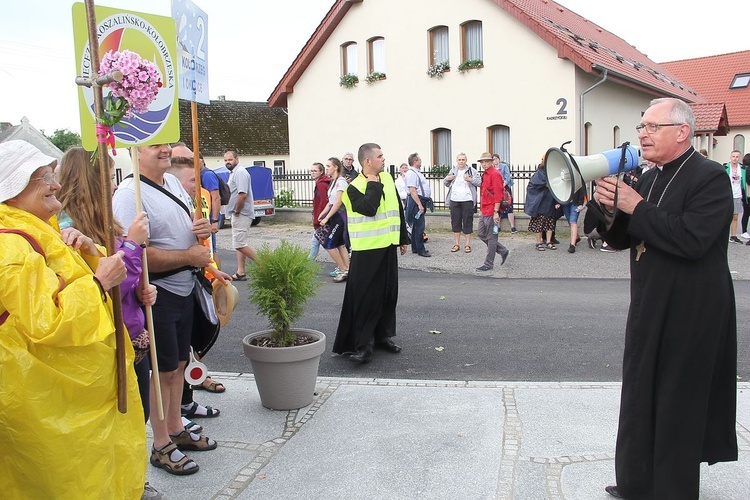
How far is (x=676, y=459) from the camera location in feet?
10.7

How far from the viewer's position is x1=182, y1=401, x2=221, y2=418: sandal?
4.87 m

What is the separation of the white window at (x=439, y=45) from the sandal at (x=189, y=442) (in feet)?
62.1

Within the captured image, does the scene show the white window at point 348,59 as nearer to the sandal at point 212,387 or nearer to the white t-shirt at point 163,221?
the sandal at point 212,387

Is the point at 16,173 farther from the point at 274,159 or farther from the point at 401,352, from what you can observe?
the point at 274,159

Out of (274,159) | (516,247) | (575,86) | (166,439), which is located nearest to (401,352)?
(166,439)

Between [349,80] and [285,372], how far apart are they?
19944mm

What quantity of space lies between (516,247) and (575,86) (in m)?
7.13

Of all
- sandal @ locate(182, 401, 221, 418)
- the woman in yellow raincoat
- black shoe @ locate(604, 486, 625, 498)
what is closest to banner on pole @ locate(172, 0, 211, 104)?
the woman in yellow raincoat

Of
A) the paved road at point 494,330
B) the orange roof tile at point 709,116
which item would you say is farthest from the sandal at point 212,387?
the orange roof tile at point 709,116

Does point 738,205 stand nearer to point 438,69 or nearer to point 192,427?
point 438,69

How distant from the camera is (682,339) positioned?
3285 millimetres

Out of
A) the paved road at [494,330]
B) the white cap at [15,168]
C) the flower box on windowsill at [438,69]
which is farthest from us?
the flower box on windowsill at [438,69]

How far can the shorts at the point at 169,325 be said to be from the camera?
393cm

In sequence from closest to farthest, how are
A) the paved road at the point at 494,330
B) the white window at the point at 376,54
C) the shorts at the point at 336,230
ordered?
the paved road at the point at 494,330, the shorts at the point at 336,230, the white window at the point at 376,54
